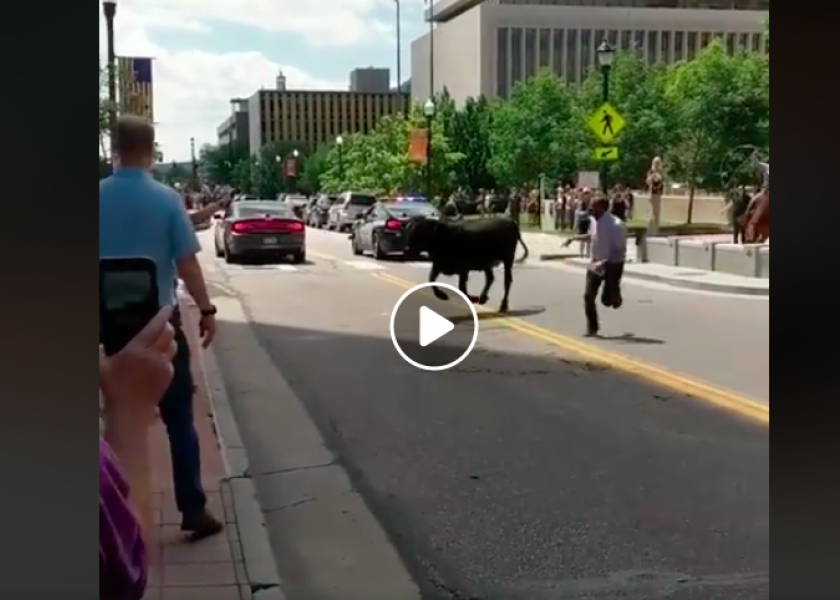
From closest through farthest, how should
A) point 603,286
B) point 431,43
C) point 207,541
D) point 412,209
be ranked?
point 207,541, point 431,43, point 412,209, point 603,286

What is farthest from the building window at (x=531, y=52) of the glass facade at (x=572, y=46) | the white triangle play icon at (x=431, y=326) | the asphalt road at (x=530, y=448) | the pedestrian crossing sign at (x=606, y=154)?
the white triangle play icon at (x=431, y=326)

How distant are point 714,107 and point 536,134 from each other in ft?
1.32

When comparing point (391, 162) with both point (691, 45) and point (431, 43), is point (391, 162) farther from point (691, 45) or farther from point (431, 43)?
point (691, 45)

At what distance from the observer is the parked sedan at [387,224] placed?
300 cm

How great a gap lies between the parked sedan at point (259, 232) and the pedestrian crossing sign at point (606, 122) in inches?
28.3

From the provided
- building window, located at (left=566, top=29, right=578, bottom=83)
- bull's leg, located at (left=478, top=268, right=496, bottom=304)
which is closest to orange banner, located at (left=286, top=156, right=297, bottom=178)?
bull's leg, located at (left=478, top=268, right=496, bottom=304)

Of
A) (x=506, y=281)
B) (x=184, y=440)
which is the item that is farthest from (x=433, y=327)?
(x=184, y=440)

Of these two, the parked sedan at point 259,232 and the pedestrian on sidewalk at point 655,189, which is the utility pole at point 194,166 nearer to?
the parked sedan at point 259,232

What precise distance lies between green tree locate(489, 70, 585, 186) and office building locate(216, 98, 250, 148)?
1.86 ft

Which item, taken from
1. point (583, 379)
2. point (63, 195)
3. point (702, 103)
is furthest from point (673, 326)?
point (63, 195)

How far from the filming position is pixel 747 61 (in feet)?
9.40

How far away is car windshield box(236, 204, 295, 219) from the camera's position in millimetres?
2971

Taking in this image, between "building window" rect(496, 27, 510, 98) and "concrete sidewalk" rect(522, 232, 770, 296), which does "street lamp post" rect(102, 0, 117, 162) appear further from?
"concrete sidewalk" rect(522, 232, 770, 296)

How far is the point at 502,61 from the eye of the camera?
9.48 feet
